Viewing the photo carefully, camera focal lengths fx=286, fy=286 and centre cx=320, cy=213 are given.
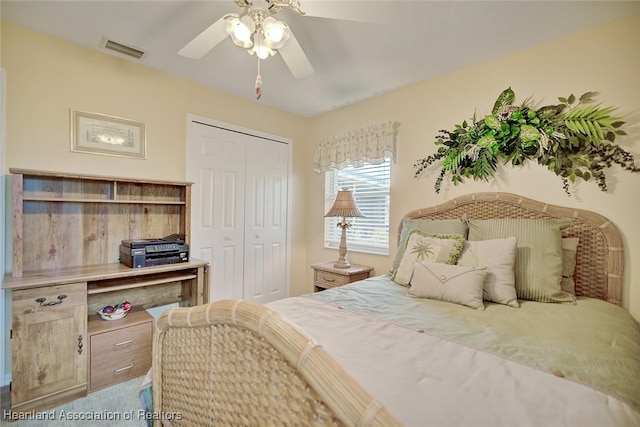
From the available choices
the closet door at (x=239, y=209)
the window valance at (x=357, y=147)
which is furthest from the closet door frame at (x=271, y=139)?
the window valance at (x=357, y=147)

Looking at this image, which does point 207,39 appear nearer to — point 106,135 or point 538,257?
point 106,135

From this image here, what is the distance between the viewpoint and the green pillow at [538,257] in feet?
5.37

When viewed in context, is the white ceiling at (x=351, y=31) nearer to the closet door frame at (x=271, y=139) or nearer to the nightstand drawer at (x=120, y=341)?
the closet door frame at (x=271, y=139)

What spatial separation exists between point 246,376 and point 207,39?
171 centimetres

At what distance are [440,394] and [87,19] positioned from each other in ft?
9.24

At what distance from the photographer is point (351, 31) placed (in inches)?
77.1

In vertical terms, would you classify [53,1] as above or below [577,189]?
above

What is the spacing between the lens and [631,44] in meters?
1.79

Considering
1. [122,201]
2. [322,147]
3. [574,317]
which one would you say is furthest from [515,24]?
[122,201]

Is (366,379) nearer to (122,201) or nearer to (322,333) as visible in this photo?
(322,333)

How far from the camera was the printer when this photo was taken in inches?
85.4

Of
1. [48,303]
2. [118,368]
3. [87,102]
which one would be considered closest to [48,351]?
[48,303]

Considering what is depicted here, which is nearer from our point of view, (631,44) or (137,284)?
(631,44)

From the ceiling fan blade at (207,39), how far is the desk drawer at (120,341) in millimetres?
1915
